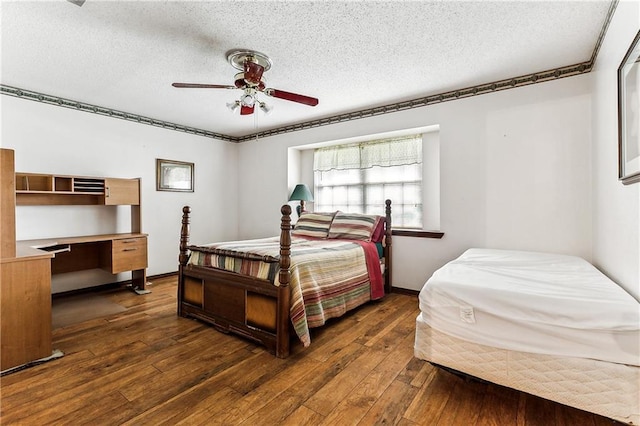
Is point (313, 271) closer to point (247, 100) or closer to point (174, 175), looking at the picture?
point (247, 100)

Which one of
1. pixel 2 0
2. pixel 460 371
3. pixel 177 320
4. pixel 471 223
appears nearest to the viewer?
pixel 460 371

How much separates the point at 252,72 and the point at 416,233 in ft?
8.57

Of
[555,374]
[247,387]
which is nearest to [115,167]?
[247,387]

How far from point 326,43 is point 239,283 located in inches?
83.1

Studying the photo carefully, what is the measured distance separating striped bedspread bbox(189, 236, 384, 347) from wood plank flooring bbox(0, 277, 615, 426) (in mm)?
257

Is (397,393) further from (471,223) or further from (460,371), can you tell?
Result: (471,223)

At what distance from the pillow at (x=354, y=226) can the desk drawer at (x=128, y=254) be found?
251cm

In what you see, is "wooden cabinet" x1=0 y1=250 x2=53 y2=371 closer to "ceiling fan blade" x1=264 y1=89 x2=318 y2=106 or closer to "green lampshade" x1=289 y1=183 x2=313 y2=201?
"ceiling fan blade" x1=264 y1=89 x2=318 y2=106

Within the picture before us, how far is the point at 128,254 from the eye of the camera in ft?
12.8

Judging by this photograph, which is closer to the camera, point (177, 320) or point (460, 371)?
point (460, 371)

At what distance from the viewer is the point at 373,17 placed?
7.00ft

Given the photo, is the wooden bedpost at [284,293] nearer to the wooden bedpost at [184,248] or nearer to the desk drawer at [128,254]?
the wooden bedpost at [184,248]

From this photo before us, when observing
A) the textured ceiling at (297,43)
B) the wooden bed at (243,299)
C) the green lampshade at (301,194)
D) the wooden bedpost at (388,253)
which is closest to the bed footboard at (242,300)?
the wooden bed at (243,299)

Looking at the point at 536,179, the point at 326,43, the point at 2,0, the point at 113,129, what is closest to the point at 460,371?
the point at 536,179
